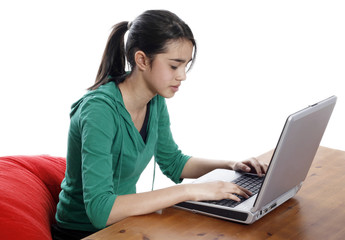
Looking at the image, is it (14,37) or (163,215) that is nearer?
(163,215)

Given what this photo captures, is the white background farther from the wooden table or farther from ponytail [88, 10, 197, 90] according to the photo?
the wooden table

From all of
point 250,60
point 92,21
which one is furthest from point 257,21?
point 92,21

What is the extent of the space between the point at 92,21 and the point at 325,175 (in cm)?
257

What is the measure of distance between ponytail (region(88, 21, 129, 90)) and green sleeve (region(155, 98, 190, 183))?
0.79ft

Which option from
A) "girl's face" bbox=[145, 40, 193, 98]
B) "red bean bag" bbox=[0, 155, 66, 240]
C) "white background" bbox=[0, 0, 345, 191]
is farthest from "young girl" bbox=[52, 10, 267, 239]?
"white background" bbox=[0, 0, 345, 191]

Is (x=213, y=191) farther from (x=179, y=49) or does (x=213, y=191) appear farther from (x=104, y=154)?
(x=179, y=49)

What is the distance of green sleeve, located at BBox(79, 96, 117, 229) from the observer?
5.52 ft

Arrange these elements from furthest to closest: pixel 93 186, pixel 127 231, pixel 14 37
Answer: pixel 14 37, pixel 93 186, pixel 127 231

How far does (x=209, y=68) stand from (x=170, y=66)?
2534 mm

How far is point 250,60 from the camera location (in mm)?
4340

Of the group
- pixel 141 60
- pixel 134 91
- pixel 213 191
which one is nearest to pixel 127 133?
pixel 134 91

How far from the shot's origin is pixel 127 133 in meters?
1.95

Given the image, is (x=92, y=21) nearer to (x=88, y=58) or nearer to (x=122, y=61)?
(x=88, y=58)

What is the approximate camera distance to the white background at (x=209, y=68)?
4.05m
